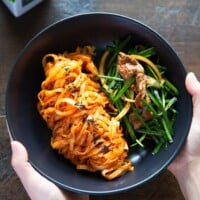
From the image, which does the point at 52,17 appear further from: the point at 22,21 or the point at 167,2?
the point at 167,2

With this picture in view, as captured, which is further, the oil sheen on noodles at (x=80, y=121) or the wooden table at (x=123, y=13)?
the wooden table at (x=123, y=13)

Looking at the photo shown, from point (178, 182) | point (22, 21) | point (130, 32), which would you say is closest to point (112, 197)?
point (178, 182)

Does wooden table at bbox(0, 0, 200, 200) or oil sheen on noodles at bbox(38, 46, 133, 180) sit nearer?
oil sheen on noodles at bbox(38, 46, 133, 180)

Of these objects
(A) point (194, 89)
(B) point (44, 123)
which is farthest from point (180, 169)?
(B) point (44, 123)

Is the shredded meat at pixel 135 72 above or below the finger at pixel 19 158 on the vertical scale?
below

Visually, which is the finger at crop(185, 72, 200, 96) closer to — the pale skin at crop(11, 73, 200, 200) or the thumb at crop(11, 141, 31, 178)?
the pale skin at crop(11, 73, 200, 200)

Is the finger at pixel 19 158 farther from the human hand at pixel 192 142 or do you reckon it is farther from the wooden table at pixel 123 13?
the human hand at pixel 192 142

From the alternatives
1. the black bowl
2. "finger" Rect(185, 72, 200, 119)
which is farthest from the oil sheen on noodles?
"finger" Rect(185, 72, 200, 119)

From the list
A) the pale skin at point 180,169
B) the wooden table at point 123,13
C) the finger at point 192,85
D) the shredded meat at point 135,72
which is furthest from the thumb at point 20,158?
the finger at point 192,85
